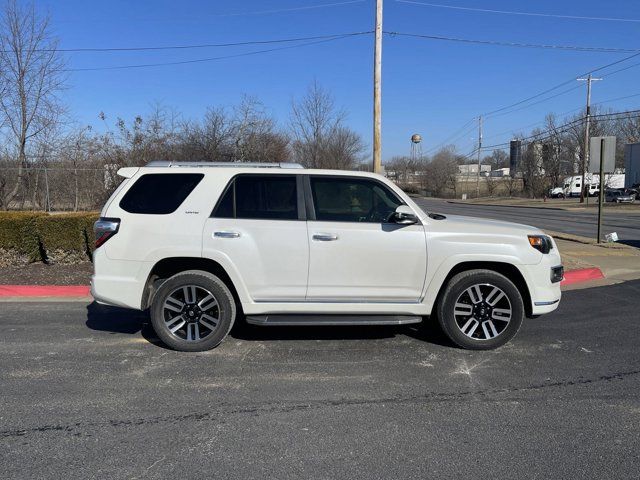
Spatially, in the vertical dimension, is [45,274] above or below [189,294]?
below

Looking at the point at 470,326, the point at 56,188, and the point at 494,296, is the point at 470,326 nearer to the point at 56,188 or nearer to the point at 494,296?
the point at 494,296

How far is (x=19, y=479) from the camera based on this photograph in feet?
9.56

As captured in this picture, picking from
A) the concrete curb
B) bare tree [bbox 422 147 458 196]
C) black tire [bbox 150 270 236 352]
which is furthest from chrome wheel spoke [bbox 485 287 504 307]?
bare tree [bbox 422 147 458 196]

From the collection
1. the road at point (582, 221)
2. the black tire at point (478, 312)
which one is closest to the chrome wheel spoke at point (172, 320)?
the black tire at point (478, 312)

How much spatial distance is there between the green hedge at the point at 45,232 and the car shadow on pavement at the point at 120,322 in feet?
8.22

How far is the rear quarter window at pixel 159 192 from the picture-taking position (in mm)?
5074

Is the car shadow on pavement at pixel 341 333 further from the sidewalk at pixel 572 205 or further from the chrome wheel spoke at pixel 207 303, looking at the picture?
the sidewalk at pixel 572 205

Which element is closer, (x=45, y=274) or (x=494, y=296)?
(x=494, y=296)

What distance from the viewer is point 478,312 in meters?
5.09

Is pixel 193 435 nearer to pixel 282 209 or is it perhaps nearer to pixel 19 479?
pixel 19 479

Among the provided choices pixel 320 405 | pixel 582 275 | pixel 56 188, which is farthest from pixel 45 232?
pixel 582 275

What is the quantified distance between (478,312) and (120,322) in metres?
4.31

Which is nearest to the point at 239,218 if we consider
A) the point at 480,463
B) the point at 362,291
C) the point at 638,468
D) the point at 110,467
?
the point at 362,291

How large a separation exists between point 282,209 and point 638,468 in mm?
3537
